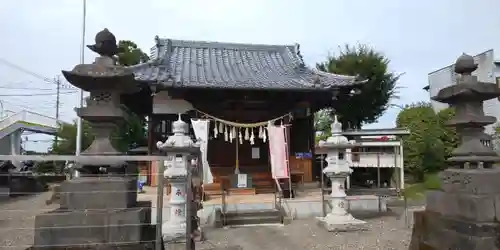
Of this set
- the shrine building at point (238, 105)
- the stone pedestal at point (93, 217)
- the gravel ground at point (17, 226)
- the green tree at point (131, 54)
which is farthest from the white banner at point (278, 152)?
the green tree at point (131, 54)

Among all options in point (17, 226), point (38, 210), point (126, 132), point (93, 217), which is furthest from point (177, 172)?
point (126, 132)

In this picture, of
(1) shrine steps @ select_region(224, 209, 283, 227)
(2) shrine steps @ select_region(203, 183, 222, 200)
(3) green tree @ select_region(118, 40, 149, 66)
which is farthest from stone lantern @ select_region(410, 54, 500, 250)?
(3) green tree @ select_region(118, 40, 149, 66)

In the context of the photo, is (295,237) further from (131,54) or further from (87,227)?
(131,54)

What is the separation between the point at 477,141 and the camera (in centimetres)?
545

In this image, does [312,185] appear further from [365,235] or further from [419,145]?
[419,145]

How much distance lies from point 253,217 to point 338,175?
2.61m

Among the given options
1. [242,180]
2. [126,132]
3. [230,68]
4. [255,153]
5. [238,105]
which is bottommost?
[242,180]

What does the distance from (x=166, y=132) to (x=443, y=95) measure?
1008cm

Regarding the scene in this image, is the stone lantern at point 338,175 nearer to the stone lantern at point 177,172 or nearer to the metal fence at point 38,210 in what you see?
the stone lantern at point 177,172

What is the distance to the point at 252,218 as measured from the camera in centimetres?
991

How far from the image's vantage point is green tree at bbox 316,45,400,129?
68.0 feet

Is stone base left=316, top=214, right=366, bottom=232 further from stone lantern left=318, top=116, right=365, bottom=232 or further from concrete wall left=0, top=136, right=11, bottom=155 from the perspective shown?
concrete wall left=0, top=136, right=11, bottom=155

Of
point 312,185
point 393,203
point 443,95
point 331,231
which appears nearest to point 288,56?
point 312,185

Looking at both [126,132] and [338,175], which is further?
[126,132]
